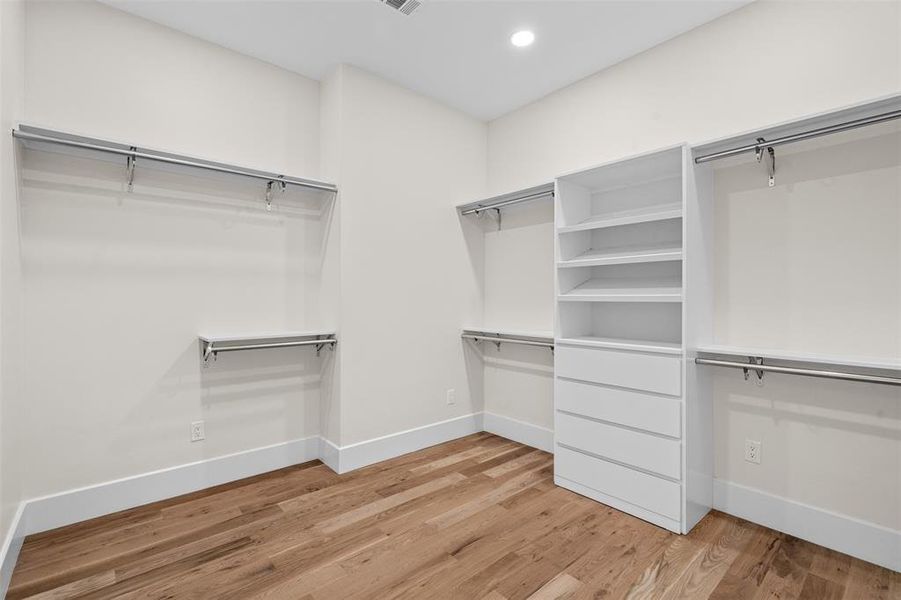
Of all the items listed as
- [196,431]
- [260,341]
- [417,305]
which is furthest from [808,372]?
[196,431]

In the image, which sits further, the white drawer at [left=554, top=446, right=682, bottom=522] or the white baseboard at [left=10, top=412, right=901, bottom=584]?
the white drawer at [left=554, top=446, right=682, bottom=522]

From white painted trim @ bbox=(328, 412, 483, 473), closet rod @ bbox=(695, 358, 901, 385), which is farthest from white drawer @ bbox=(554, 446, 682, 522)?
white painted trim @ bbox=(328, 412, 483, 473)

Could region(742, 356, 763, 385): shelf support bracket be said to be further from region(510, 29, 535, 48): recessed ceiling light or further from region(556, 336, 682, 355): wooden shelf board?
region(510, 29, 535, 48): recessed ceiling light

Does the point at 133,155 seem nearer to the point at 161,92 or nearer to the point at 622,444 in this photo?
the point at 161,92

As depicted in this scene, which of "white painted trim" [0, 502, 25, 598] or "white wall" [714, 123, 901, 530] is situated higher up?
"white wall" [714, 123, 901, 530]

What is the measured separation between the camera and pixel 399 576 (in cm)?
192

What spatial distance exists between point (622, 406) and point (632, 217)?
3.59ft

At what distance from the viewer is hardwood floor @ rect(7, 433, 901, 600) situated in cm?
183

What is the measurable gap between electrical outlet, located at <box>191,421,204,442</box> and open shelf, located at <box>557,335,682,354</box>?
7.66 ft

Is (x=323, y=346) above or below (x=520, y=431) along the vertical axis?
above

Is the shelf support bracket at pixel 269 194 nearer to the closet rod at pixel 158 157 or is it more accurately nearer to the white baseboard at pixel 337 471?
the closet rod at pixel 158 157

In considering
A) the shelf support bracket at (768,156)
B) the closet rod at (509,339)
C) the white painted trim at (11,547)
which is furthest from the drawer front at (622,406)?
the white painted trim at (11,547)

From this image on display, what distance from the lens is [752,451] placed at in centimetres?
237

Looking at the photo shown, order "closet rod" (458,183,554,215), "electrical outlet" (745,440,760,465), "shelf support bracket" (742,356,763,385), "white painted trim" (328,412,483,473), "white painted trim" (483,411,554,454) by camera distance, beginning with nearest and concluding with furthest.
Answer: "shelf support bracket" (742,356,763,385) → "electrical outlet" (745,440,760,465) → "white painted trim" (328,412,483,473) → "closet rod" (458,183,554,215) → "white painted trim" (483,411,554,454)
